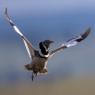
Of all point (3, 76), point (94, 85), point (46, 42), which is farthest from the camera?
point (3, 76)

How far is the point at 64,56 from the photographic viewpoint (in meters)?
7.05

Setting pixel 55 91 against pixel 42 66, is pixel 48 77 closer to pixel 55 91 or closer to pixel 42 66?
pixel 55 91

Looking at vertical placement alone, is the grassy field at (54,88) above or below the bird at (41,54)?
below

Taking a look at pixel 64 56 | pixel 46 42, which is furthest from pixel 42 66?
pixel 64 56

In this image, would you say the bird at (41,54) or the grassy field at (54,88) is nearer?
the bird at (41,54)

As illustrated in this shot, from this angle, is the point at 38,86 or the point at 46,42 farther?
the point at 38,86

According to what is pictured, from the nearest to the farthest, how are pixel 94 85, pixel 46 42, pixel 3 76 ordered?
pixel 46 42 < pixel 94 85 < pixel 3 76

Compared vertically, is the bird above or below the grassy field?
above

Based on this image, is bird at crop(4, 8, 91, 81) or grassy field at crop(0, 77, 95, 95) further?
grassy field at crop(0, 77, 95, 95)

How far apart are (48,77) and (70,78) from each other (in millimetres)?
219

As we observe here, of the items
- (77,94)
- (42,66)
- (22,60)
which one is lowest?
(77,94)

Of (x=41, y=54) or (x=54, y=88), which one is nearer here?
(x=41, y=54)

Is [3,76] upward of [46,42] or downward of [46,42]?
downward

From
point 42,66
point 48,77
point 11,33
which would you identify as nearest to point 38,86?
point 48,77
